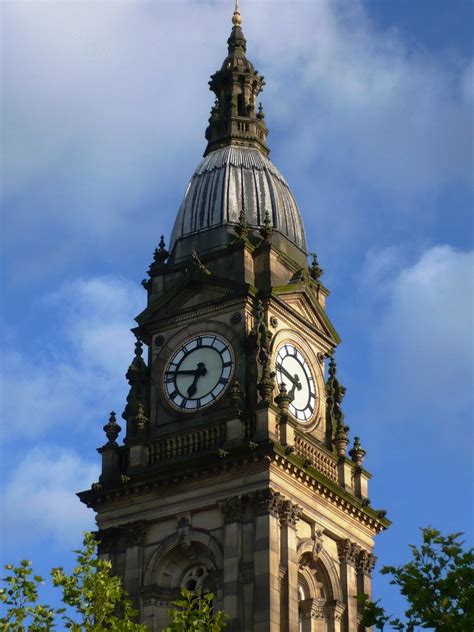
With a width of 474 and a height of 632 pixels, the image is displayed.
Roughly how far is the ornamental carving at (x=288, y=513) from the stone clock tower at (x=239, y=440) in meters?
0.06

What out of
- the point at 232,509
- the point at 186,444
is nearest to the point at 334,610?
the point at 232,509

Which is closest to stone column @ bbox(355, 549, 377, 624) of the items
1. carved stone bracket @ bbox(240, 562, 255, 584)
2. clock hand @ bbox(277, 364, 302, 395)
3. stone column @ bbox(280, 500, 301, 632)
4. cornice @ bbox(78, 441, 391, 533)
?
cornice @ bbox(78, 441, 391, 533)

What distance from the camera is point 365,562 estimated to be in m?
69.3

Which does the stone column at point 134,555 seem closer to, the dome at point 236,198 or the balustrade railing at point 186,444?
the balustrade railing at point 186,444

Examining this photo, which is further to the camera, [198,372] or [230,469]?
[198,372]

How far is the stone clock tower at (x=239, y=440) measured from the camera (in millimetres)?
65125

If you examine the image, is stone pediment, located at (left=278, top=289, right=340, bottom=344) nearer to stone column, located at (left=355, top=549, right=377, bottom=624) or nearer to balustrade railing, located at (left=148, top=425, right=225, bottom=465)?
balustrade railing, located at (left=148, top=425, right=225, bottom=465)

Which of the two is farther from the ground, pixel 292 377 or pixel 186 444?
pixel 292 377

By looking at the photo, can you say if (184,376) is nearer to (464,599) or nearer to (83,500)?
(83,500)

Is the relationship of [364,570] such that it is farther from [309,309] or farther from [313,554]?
[309,309]

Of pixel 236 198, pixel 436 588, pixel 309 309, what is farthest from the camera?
pixel 236 198

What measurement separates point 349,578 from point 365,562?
1296 millimetres

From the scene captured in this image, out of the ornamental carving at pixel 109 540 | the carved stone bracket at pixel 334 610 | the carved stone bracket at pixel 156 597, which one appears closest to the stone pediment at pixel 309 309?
the ornamental carving at pixel 109 540

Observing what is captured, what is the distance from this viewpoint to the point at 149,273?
74375 mm
